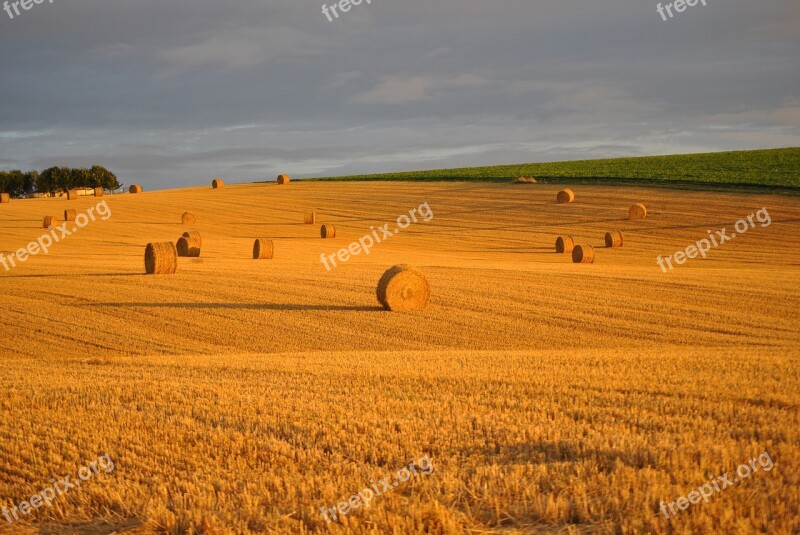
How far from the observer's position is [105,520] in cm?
457

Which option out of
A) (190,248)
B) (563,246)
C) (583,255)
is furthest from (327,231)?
(583,255)

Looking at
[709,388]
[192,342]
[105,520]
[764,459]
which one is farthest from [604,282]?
[105,520]

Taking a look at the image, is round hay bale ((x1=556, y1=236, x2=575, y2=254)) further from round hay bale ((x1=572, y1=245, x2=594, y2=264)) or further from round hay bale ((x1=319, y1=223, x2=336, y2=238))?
round hay bale ((x1=319, y1=223, x2=336, y2=238))

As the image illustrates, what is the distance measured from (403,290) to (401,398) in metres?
11.3

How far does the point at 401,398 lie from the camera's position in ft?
25.2

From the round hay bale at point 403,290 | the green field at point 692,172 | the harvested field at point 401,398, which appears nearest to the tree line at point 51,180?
the green field at point 692,172

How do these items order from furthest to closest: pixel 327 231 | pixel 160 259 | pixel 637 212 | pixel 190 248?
1. pixel 637 212
2. pixel 327 231
3. pixel 190 248
4. pixel 160 259

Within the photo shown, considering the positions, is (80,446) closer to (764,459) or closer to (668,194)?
(764,459)

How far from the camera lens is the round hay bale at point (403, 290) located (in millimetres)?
18781

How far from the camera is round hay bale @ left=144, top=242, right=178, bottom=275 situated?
23.8m

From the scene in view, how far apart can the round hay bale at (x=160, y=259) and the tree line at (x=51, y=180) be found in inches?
3795

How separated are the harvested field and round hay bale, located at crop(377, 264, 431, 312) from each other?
0.53 metres

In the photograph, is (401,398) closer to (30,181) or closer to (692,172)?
(692,172)

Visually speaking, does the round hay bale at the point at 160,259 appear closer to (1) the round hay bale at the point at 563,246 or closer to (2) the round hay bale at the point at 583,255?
(2) the round hay bale at the point at 583,255
